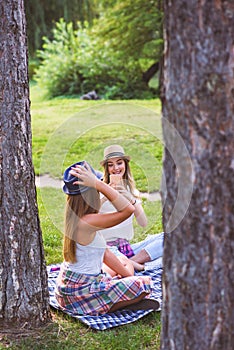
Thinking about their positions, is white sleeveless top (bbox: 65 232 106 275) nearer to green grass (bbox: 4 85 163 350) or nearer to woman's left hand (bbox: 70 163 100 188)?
green grass (bbox: 4 85 163 350)

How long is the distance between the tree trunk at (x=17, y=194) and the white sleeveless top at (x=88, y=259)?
0.32m

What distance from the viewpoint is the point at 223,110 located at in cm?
184

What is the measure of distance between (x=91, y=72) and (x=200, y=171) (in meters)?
11.7

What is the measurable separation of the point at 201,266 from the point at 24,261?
1.40 meters

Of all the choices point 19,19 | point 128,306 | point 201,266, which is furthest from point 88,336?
point 19,19

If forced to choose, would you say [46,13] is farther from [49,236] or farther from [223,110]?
[223,110]

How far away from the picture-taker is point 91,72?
13312 millimetres

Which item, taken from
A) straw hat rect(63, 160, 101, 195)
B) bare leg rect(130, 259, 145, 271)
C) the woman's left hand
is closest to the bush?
bare leg rect(130, 259, 145, 271)

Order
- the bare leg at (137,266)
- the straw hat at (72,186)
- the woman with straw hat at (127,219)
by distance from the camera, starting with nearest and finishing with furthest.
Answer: the straw hat at (72,186), the woman with straw hat at (127,219), the bare leg at (137,266)

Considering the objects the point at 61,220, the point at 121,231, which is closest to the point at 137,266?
the point at 121,231

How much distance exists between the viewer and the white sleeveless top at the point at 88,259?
3.44 metres

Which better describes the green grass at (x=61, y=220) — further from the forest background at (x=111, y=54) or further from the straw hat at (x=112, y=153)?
the forest background at (x=111, y=54)

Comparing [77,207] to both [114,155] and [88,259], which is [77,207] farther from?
[114,155]

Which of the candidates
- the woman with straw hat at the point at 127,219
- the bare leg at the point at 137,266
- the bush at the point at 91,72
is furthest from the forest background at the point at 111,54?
the bare leg at the point at 137,266
